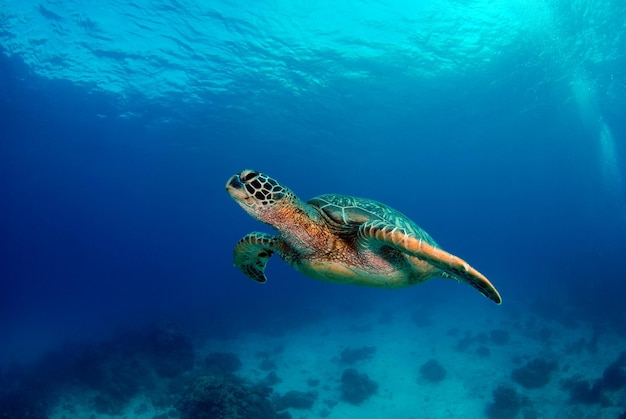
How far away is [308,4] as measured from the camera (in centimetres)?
1761

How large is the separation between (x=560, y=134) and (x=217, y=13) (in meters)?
46.6

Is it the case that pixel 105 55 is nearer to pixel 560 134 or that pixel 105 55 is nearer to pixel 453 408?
pixel 453 408

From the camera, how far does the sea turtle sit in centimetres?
347

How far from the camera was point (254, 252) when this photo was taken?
5383 millimetres

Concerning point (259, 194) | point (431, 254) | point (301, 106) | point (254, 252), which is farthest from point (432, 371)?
point (301, 106)

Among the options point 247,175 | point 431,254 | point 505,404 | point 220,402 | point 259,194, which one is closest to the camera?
point 431,254

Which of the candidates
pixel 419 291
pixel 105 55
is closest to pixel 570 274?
pixel 419 291

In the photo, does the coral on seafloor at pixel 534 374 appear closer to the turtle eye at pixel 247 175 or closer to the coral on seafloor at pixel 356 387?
the coral on seafloor at pixel 356 387

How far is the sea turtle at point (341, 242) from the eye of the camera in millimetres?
3471

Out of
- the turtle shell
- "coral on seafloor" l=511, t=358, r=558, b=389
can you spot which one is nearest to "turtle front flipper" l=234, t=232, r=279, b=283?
the turtle shell

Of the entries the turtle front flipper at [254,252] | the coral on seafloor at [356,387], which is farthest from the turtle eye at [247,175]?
the coral on seafloor at [356,387]

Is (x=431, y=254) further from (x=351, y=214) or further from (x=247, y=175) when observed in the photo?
(x=247, y=175)

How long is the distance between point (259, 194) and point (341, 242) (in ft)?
4.86

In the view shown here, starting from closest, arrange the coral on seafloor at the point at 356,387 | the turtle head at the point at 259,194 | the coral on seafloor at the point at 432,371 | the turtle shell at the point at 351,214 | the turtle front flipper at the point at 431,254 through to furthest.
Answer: the turtle front flipper at the point at 431,254 → the turtle head at the point at 259,194 → the turtle shell at the point at 351,214 → the coral on seafloor at the point at 356,387 → the coral on seafloor at the point at 432,371
